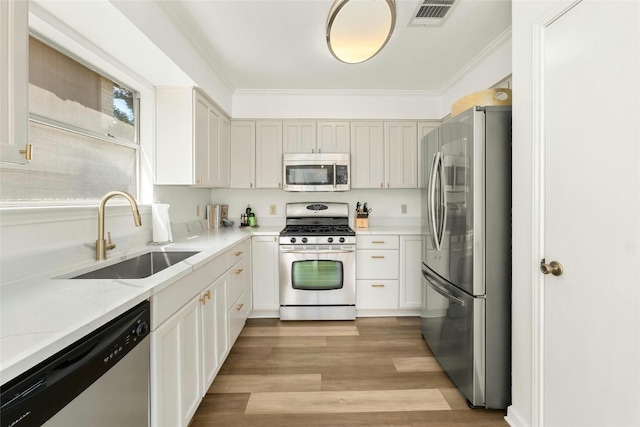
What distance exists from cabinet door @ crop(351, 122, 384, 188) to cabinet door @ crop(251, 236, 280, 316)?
130 centimetres

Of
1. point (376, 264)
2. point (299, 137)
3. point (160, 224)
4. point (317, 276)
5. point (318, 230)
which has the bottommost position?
point (317, 276)

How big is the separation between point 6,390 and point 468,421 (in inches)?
84.2

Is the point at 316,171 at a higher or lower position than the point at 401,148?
lower

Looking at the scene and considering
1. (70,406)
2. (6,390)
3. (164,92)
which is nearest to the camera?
(6,390)

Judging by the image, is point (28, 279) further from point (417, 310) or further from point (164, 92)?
point (417, 310)

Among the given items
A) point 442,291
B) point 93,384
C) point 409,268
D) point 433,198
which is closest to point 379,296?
point 409,268

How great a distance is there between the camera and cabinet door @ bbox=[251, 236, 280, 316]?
3.19m

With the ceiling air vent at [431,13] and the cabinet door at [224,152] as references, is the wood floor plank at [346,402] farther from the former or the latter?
the ceiling air vent at [431,13]

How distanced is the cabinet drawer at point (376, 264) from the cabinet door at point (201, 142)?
1823mm

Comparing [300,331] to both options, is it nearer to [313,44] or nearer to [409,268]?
[409,268]

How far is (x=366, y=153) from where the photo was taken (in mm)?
3600

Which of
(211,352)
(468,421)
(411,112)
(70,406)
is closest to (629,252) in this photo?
(468,421)

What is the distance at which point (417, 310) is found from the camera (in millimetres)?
3291

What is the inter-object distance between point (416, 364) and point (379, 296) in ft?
3.18
